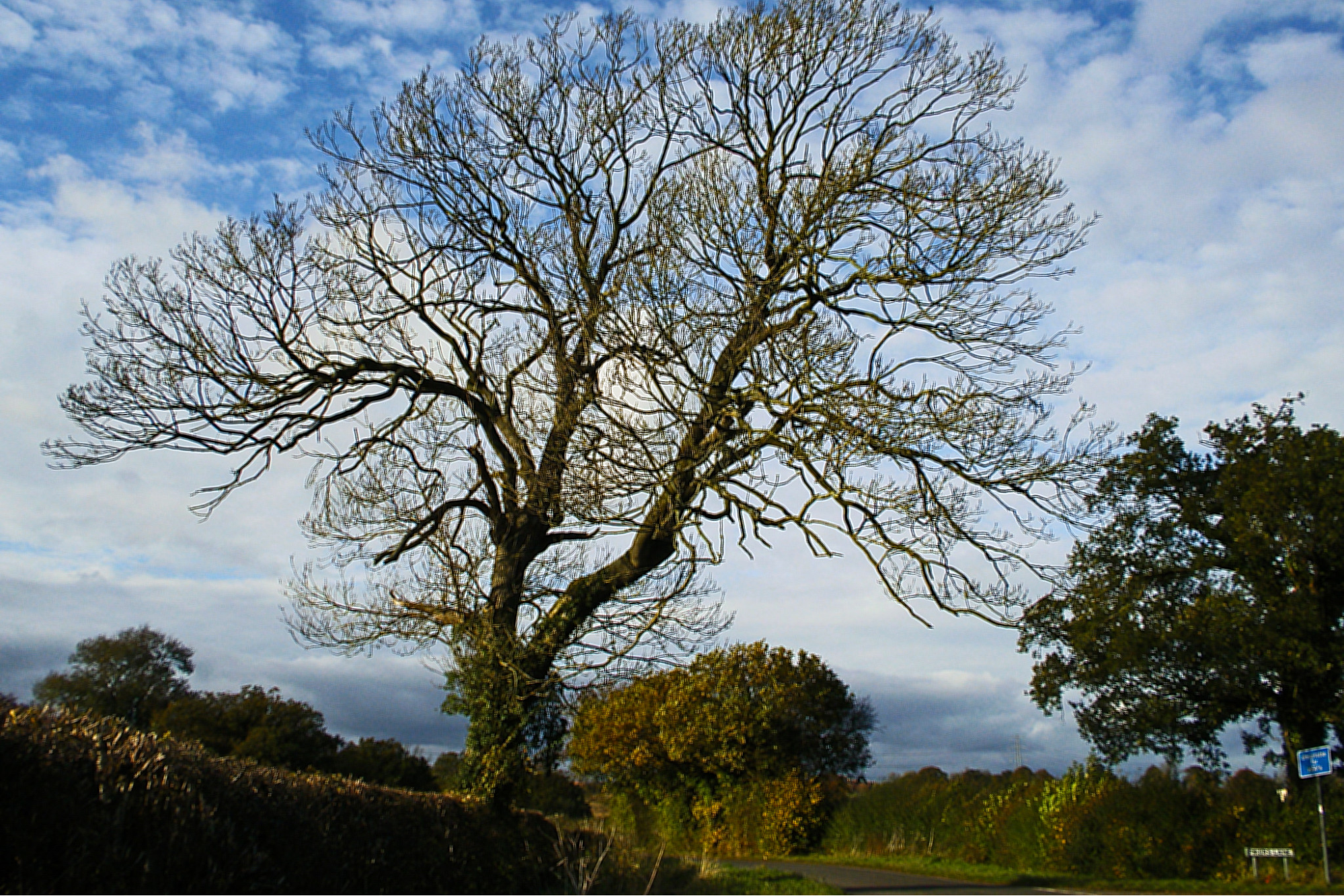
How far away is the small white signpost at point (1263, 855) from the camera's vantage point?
1436cm

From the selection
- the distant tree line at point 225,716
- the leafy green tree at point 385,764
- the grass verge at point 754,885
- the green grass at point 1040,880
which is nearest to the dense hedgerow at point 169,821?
the grass verge at point 754,885

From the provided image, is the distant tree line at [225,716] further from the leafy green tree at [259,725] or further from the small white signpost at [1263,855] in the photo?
the small white signpost at [1263,855]

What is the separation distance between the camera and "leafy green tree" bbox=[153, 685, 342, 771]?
1530 centimetres

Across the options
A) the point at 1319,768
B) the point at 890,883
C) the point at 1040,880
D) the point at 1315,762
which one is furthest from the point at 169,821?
the point at 1040,880

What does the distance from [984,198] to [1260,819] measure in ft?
44.4

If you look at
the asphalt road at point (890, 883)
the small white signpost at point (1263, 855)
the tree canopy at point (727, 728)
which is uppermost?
the tree canopy at point (727, 728)

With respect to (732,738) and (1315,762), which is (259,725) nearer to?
(732,738)

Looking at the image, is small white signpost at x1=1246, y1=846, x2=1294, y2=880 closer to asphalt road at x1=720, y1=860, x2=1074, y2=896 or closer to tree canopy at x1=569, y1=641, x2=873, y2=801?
asphalt road at x1=720, y1=860, x2=1074, y2=896

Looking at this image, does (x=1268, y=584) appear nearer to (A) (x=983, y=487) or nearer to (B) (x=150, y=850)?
(A) (x=983, y=487)

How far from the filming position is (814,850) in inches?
856

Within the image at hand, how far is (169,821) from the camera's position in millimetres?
3928

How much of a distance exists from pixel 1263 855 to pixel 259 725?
690 inches

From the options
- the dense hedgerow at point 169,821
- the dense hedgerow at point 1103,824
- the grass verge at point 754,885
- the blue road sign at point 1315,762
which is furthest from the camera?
the dense hedgerow at point 1103,824

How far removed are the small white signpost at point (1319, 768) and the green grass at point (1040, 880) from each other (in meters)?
0.49
